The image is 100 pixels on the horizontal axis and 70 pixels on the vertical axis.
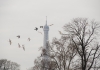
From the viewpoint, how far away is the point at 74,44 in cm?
3322

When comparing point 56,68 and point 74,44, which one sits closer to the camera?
point 74,44

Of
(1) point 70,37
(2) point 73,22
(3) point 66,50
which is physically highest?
(2) point 73,22

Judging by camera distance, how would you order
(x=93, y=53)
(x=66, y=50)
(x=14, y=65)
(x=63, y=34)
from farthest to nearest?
(x=14, y=65) < (x=66, y=50) < (x=63, y=34) < (x=93, y=53)

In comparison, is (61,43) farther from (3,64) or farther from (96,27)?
(3,64)

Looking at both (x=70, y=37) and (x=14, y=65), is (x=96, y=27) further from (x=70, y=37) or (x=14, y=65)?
(x=14, y=65)

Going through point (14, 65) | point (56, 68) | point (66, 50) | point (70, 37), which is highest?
point (70, 37)

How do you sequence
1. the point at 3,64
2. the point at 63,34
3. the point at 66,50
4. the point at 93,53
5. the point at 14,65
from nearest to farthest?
1. the point at 93,53
2. the point at 63,34
3. the point at 66,50
4. the point at 3,64
5. the point at 14,65

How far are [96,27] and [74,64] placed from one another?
677 cm

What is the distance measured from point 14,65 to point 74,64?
9028 centimetres

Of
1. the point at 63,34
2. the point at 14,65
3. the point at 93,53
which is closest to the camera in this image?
the point at 93,53

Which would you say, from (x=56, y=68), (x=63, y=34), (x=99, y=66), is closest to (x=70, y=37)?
(x=63, y=34)

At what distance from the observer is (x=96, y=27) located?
3075 cm

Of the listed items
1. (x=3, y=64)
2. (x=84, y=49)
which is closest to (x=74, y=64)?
(x=84, y=49)

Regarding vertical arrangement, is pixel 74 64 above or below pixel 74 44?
below
